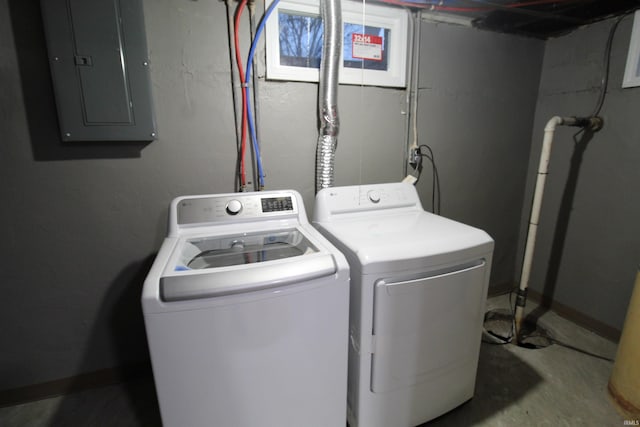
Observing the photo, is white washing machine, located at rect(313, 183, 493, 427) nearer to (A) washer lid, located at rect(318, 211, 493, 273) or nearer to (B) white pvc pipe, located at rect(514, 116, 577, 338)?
(A) washer lid, located at rect(318, 211, 493, 273)

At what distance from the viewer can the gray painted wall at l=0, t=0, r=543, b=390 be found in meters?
1.31

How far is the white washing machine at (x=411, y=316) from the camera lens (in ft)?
3.59

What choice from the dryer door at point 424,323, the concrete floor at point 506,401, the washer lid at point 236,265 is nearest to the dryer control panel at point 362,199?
the washer lid at point 236,265

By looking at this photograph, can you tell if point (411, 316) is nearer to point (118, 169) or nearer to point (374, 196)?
point (374, 196)

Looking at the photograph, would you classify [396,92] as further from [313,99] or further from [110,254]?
[110,254]

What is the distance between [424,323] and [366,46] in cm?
151

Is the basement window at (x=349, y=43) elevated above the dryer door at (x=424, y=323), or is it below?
above

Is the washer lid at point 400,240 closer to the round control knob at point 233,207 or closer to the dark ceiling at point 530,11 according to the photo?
the round control knob at point 233,207

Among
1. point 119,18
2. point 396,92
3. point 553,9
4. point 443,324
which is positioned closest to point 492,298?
point 443,324

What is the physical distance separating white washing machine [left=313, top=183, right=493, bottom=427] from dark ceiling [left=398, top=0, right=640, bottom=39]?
4.25ft

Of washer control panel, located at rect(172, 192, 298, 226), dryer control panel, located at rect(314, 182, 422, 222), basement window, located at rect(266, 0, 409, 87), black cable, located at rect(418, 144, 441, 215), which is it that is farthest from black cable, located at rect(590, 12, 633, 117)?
washer control panel, located at rect(172, 192, 298, 226)

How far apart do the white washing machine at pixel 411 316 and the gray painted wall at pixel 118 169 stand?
0.68 meters

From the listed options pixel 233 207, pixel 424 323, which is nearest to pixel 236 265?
pixel 233 207

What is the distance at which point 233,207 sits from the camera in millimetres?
1363
